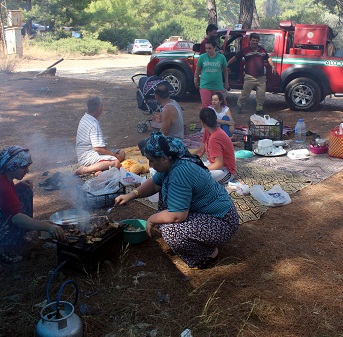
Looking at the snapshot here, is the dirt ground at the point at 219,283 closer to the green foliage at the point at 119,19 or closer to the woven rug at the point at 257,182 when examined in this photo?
the woven rug at the point at 257,182

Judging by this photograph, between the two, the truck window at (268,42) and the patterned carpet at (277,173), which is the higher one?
the truck window at (268,42)

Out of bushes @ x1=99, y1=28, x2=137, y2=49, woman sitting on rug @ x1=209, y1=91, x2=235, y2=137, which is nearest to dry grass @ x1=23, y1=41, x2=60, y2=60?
bushes @ x1=99, y1=28, x2=137, y2=49

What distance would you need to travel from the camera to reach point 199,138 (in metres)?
8.80

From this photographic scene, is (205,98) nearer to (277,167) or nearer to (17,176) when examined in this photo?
(277,167)

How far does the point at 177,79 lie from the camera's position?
11914 mm

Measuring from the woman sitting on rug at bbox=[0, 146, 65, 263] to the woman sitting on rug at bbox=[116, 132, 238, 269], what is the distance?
789 mm

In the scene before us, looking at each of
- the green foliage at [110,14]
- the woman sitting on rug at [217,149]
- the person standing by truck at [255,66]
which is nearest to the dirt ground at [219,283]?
the woman sitting on rug at [217,149]

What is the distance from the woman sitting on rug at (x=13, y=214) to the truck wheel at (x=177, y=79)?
26.9 ft

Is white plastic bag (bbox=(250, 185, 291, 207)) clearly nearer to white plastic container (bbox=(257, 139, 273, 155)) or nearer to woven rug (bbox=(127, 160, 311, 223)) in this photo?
woven rug (bbox=(127, 160, 311, 223))

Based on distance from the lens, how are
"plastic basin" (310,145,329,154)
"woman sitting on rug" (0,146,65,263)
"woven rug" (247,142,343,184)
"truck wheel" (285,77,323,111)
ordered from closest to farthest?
"woman sitting on rug" (0,146,65,263) → "woven rug" (247,142,343,184) → "plastic basin" (310,145,329,154) → "truck wheel" (285,77,323,111)

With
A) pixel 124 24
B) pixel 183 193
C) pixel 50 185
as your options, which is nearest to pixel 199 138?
pixel 50 185

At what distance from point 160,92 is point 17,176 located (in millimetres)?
2967

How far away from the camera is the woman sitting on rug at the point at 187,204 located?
360 centimetres

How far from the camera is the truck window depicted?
11.0m
